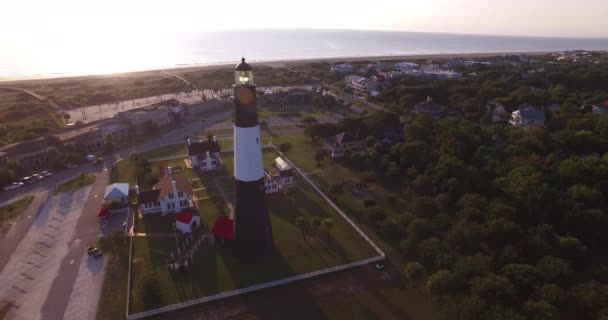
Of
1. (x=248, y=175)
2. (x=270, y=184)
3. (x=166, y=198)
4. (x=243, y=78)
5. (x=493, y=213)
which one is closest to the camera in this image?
(x=243, y=78)

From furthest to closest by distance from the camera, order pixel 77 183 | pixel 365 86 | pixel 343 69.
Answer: pixel 343 69 < pixel 365 86 < pixel 77 183

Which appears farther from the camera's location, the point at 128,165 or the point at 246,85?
the point at 128,165

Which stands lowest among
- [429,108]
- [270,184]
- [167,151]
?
[270,184]

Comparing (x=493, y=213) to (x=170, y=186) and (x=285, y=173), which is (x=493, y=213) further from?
(x=170, y=186)

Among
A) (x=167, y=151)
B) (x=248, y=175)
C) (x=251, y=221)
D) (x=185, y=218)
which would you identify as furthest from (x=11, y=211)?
(x=248, y=175)

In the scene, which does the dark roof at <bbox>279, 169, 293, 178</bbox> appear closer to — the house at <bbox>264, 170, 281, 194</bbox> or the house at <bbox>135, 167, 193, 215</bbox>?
the house at <bbox>264, 170, 281, 194</bbox>

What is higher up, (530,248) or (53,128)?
(53,128)

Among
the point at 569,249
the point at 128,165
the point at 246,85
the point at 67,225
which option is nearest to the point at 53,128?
the point at 128,165

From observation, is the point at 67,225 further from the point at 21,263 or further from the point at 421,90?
the point at 421,90
